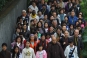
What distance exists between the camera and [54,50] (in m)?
12.6

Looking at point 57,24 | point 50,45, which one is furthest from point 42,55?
point 57,24

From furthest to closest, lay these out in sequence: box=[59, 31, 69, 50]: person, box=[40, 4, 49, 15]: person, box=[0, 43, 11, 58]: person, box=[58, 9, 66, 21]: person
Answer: box=[40, 4, 49, 15]: person → box=[58, 9, 66, 21]: person → box=[59, 31, 69, 50]: person → box=[0, 43, 11, 58]: person

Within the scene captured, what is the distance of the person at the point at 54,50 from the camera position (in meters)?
12.6

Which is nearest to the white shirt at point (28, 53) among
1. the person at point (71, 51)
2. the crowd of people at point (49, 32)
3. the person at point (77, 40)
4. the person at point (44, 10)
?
the crowd of people at point (49, 32)

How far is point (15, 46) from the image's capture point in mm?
12773

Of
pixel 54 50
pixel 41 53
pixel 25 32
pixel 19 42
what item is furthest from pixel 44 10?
pixel 41 53

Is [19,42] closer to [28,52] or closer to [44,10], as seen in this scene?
[28,52]

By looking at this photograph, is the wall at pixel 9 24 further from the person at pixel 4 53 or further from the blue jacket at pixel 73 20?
the blue jacket at pixel 73 20

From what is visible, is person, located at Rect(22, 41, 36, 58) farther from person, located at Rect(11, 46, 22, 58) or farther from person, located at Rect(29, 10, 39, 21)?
person, located at Rect(29, 10, 39, 21)

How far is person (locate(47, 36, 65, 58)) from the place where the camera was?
12.6 m

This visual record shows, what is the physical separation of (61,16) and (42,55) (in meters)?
3.99

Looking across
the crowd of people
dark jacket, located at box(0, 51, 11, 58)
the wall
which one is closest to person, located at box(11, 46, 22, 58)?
the crowd of people

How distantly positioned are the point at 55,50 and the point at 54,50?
0.13 ft

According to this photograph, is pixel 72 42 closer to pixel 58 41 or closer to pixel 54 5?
pixel 58 41
